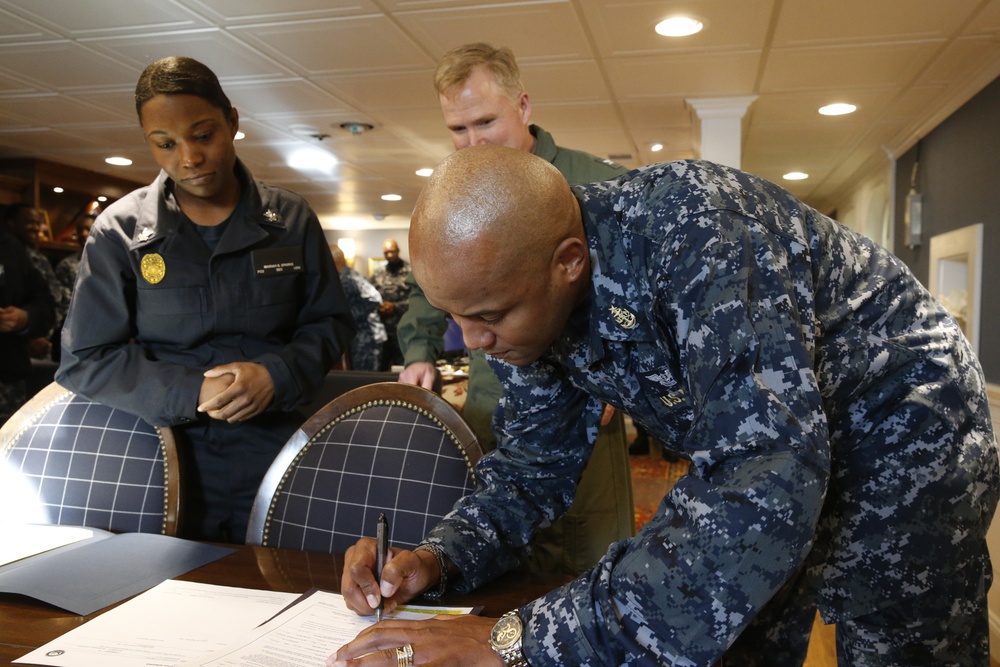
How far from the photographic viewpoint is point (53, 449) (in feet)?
5.33

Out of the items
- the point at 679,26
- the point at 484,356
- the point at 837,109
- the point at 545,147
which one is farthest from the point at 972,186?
the point at 484,356

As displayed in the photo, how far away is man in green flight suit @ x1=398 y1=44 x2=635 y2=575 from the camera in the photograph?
6.88 ft

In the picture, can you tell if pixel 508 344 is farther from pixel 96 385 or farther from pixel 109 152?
pixel 109 152

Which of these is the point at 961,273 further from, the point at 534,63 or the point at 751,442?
the point at 751,442

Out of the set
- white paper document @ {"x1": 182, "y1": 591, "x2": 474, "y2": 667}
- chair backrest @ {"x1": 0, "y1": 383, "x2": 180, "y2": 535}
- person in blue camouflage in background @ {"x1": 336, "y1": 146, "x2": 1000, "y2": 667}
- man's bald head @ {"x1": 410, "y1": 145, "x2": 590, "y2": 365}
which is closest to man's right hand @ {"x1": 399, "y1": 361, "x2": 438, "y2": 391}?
chair backrest @ {"x1": 0, "y1": 383, "x2": 180, "y2": 535}

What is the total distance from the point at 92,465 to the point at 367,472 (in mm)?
600

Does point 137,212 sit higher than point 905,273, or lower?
higher

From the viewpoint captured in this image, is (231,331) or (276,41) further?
(276,41)

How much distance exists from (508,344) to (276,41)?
3.64 metres

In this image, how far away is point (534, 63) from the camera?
4.38 m

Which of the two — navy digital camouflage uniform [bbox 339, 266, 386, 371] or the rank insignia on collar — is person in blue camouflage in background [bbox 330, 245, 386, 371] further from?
the rank insignia on collar

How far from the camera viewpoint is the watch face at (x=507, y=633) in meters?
0.83

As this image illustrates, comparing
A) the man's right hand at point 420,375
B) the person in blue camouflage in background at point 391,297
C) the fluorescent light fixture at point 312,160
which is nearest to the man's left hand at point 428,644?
the man's right hand at point 420,375

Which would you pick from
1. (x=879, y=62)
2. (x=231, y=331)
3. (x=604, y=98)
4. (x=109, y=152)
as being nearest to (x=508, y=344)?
(x=231, y=331)
